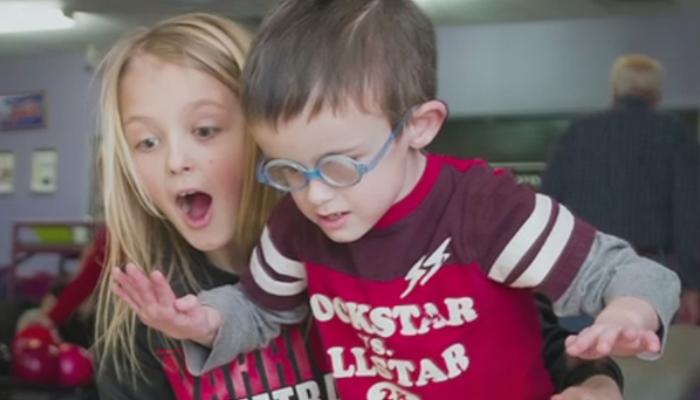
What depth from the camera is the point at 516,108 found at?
5883mm

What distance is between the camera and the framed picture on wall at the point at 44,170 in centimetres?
689

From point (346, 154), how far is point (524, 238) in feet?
0.56

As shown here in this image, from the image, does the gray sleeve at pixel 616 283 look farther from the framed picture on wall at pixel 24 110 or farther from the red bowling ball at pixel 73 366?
the framed picture on wall at pixel 24 110

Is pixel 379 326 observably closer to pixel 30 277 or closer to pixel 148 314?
pixel 148 314

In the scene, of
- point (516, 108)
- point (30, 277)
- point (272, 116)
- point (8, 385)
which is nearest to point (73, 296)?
point (8, 385)

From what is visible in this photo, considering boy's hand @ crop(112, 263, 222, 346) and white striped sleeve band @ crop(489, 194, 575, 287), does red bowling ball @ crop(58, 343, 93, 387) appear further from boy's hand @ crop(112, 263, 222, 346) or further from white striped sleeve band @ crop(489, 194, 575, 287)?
white striped sleeve band @ crop(489, 194, 575, 287)

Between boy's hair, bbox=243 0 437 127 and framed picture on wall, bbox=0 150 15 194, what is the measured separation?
6.67 m

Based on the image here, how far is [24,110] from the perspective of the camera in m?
6.98

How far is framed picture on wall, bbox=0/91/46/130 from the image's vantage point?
6.95 m

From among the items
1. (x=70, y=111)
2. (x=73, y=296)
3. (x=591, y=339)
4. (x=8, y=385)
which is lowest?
(x=8, y=385)

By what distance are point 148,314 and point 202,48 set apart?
291 millimetres

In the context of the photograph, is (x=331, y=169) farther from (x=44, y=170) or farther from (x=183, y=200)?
(x=44, y=170)

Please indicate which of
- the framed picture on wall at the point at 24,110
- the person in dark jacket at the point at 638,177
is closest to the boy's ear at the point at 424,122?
the person in dark jacket at the point at 638,177

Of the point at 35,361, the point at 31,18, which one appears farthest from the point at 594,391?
the point at 31,18
